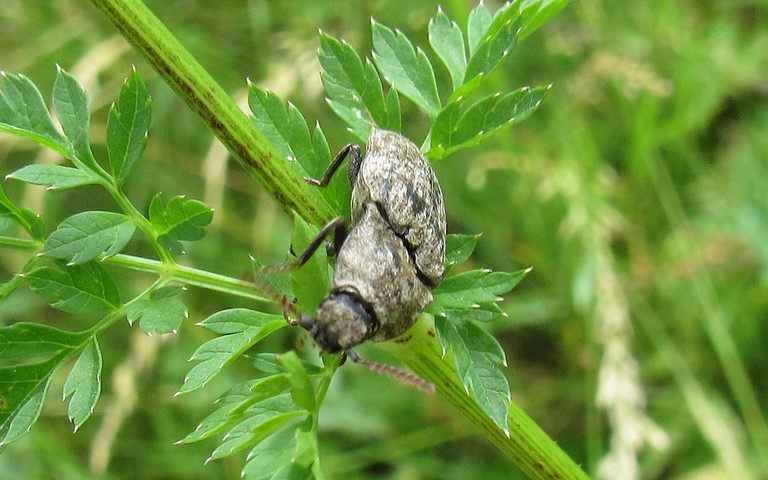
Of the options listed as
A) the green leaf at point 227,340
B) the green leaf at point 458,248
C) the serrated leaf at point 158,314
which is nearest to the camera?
the green leaf at point 227,340

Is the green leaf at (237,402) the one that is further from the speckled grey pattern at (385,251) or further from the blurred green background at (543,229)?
the blurred green background at (543,229)

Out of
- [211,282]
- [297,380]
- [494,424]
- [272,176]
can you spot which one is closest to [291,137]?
[272,176]

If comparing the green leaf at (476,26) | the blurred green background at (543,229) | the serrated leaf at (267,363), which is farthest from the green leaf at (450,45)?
the blurred green background at (543,229)

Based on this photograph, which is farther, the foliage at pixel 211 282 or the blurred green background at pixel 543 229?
the blurred green background at pixel 543 229

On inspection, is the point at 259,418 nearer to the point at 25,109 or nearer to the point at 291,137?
the point at 291,137

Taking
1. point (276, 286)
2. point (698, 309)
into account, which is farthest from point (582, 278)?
point (276, 286)

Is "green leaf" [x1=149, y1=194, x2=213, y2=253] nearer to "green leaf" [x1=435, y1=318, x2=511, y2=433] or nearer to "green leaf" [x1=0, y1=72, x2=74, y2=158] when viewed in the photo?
"green leaf" [x1=0, y1=72, x2=74, y2=158]

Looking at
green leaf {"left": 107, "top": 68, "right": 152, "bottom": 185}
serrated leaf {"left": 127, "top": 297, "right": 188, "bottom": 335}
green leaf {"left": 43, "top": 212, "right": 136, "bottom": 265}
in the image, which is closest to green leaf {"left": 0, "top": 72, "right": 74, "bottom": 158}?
green leaf {"left": 107, "top": 68, "right": 152, "bottom": 185}
